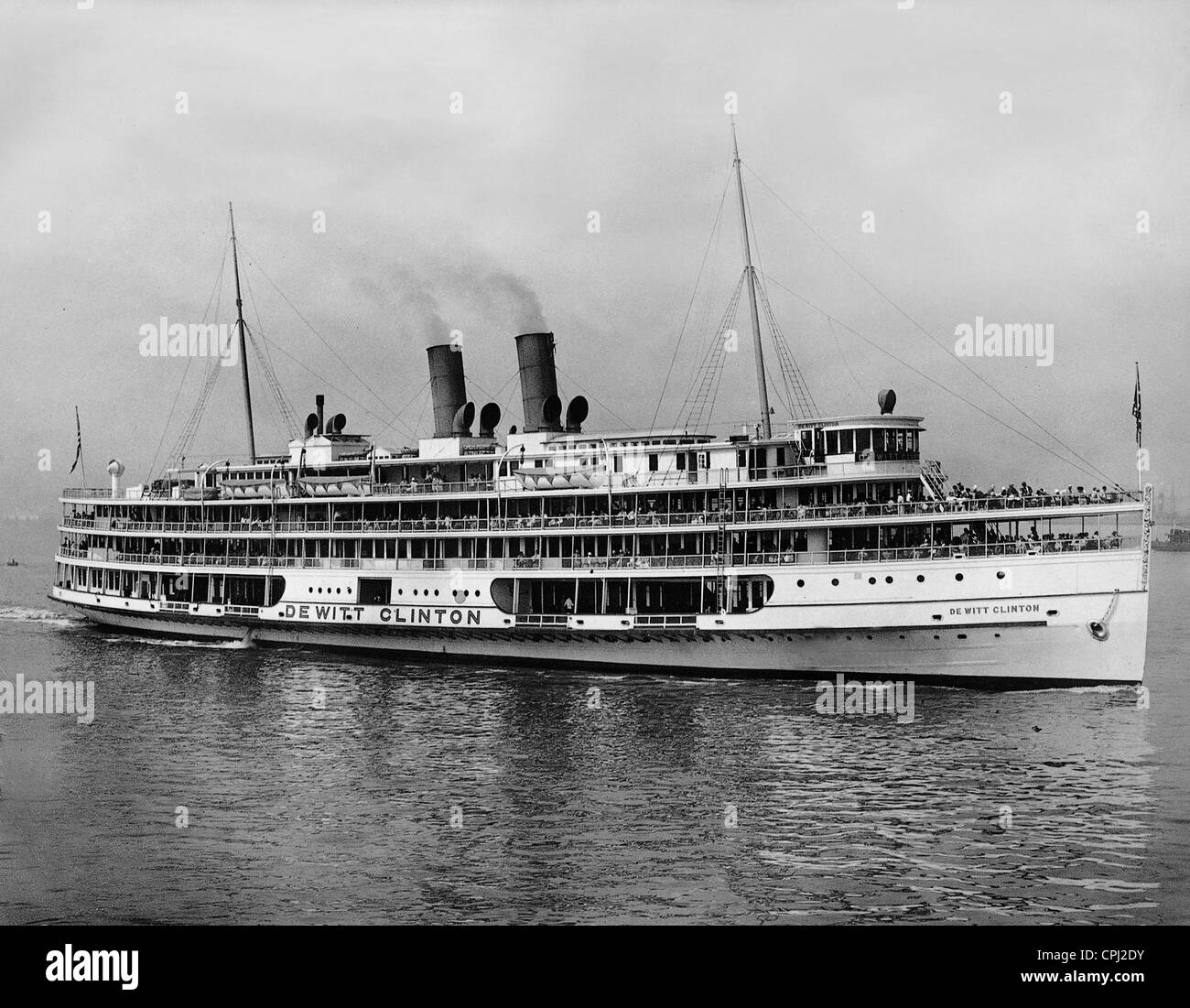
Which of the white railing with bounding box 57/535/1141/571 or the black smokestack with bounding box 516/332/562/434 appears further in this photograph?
the black smokestack with bounding box 516/332/562/434

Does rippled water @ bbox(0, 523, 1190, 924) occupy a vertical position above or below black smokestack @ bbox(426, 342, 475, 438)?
below

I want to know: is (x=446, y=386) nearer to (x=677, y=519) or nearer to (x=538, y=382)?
(x=538, y=382)

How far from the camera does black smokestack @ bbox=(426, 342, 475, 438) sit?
6259cm

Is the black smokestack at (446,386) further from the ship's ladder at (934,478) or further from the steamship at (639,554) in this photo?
the ship's ladder at (934,478)

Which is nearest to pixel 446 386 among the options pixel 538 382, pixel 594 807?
pixel 538 382

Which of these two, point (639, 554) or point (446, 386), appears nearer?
point (639, 554)

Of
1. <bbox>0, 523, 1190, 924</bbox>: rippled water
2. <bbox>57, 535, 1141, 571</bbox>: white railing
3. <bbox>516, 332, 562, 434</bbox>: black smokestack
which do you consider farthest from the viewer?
<bbox>516, 332, 562, 434</bbox>: black smokestack

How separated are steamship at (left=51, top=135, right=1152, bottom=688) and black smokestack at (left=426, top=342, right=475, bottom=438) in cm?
9

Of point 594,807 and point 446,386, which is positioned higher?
point 446,386

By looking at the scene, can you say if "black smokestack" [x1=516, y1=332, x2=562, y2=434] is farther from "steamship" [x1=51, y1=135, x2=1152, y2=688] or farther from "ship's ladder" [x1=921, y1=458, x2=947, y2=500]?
"ship's ladder" [x1=921, y1=458, x2=947, y2=500]

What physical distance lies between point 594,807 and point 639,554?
23.2m

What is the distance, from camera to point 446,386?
2484 inches

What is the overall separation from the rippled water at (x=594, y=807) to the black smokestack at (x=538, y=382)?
45.0 feet

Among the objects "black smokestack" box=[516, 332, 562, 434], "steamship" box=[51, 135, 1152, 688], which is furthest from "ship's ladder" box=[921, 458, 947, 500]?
"black smokestack" box=[516, 332, 562, 434]
